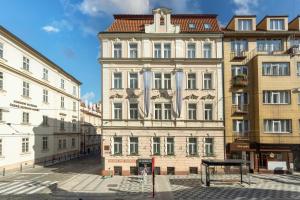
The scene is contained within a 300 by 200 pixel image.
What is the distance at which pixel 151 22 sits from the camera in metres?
39.7

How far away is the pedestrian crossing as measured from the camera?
1102 inches

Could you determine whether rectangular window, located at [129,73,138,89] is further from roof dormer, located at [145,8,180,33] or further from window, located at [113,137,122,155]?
window, located at [113,137,122,155]

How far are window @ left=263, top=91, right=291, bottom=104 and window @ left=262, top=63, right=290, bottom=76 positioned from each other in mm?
2413

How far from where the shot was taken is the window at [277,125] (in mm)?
37344

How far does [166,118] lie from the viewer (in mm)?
37781

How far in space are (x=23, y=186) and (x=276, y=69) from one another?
3240 cm

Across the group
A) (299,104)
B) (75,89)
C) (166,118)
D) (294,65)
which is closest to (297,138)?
(299,104)

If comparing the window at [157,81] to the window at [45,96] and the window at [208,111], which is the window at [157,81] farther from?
the window at [45,96]

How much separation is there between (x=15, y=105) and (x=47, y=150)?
13.7 m

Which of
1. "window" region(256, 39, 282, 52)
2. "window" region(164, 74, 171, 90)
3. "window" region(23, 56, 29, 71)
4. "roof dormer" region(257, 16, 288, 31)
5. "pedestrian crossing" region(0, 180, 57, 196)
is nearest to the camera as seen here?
"pedestrian crossing" region(0, 180, 57, 196)

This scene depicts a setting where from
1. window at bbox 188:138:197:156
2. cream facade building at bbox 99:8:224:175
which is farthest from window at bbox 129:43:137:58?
window at bbox 188:138:197:156

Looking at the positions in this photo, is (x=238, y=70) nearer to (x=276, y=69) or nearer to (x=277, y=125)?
(x=276, y=69)

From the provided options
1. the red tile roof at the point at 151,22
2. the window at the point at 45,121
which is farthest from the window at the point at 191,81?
the window at the point at 45,121

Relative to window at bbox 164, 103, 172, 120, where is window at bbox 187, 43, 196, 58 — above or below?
above
